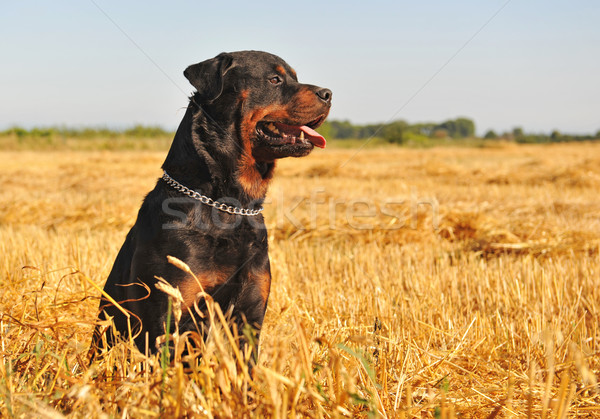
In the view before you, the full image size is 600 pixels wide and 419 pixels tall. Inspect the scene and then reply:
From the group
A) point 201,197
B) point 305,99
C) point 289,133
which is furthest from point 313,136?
point 201,197

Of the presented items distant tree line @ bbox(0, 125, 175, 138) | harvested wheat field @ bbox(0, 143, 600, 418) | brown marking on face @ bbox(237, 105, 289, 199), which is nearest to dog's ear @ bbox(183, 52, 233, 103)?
brown marking on face @ bbox(237, 105, 289, 199)

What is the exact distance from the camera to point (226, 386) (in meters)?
1.80

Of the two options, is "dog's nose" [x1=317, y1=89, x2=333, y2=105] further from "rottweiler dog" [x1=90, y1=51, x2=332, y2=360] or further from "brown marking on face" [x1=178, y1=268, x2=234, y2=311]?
"brown marking on face" [x1=178, y1=268, x2=234, y2=311]

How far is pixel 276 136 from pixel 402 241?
3.30 m

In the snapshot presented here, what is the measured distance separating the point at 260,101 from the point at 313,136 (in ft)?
1.44

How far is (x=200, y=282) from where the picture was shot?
9.27 ft

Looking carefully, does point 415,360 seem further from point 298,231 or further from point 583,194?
→ point 583,194

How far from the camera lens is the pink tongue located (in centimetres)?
357

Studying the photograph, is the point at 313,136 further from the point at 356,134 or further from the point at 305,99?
the point at 356,134

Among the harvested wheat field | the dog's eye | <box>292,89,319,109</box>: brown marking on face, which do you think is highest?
the dog's eye

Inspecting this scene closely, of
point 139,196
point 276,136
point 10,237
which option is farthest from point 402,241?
point 139,196

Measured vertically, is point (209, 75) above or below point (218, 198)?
above

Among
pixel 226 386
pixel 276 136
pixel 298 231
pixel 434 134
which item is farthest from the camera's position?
pixel 434 134

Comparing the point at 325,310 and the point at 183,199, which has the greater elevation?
the point at 183,199
